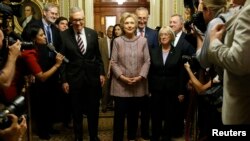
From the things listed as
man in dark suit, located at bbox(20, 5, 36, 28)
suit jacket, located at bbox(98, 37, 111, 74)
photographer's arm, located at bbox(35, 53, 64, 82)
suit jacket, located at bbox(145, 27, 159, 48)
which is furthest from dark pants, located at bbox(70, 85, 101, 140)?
man in dark suit, located at bbox(20, 5, 36, 28)

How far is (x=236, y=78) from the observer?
72.8 inches

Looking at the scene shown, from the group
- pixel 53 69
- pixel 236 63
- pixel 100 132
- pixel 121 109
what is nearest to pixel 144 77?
pixel 121 109

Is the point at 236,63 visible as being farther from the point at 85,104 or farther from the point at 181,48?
the point at 85,104

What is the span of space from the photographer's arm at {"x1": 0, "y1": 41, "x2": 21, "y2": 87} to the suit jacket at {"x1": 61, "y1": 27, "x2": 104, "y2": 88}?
5.71 feet

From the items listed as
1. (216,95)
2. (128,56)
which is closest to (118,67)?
(128,56)

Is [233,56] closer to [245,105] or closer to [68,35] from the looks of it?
[245,105]

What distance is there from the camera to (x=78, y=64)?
4.27 m

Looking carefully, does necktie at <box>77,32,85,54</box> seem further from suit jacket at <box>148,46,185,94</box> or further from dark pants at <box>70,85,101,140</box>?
suit jacket at <box>148,46,185,94</box>

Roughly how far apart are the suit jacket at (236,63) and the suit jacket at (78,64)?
99.4 inches

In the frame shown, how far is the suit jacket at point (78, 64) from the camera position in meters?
4.27

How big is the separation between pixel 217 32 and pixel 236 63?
0.31 meters

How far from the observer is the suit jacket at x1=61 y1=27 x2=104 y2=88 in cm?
427

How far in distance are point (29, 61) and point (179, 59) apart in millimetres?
1848

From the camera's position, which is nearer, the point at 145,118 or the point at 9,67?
the point at 9,67
